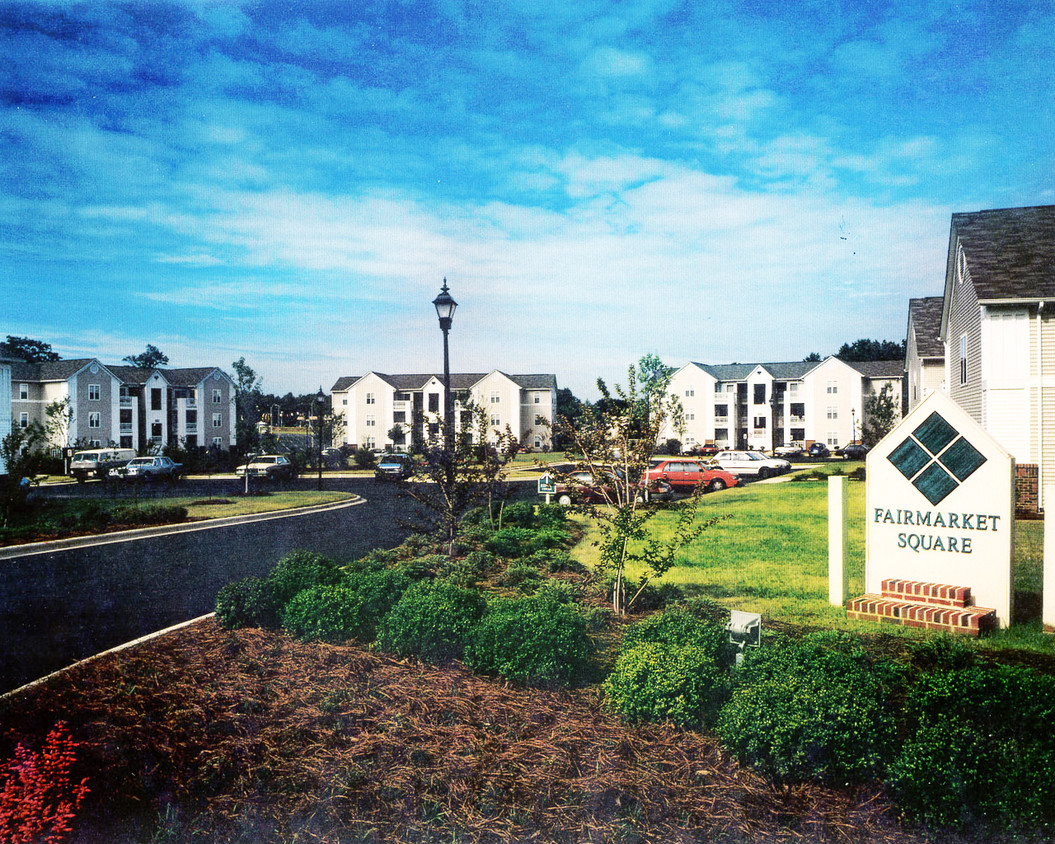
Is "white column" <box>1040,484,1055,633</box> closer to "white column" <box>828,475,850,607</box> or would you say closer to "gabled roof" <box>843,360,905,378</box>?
"white column" <box>828,475,850,607</box>

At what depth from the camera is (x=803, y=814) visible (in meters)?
3.74

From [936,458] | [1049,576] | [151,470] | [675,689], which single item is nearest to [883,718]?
[675,689]

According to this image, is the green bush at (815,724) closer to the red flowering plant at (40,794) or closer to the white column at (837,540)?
the white column at (837,540)

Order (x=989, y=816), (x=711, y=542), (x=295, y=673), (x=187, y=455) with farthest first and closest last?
(x=187, y=455) → (x=711, y=542) → (x=295, y=673) → (x=989, y=816)

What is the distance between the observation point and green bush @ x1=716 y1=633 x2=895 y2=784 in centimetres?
392

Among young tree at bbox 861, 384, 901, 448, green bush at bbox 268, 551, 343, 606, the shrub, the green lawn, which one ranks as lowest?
the green lawn

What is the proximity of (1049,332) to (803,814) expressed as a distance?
16221 millimetres

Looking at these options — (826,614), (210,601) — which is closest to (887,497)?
(826,614)

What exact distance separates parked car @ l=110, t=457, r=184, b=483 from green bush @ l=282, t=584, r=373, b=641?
32.6m

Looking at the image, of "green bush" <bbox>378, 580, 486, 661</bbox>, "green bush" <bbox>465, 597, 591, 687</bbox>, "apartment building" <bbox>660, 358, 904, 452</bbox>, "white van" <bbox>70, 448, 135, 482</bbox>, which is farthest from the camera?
"apartment building" <bbox>660, 358, 904, 452</bbox>

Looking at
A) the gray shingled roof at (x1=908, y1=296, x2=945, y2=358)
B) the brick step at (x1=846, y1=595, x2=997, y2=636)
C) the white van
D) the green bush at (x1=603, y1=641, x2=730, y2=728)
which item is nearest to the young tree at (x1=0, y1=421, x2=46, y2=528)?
the green bush at (x1=603, y1=641, x2=730, y2=728)

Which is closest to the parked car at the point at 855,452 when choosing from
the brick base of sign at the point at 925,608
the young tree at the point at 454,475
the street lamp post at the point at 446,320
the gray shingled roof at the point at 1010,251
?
the gray shingled roof at the point at 1010,251

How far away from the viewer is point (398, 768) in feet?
14.0

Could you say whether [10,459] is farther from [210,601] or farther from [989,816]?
[989,816]
